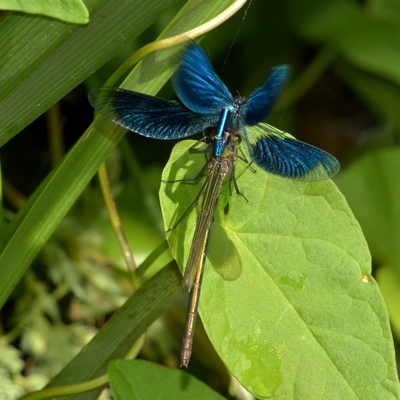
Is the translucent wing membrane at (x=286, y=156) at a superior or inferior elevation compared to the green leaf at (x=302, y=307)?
superior

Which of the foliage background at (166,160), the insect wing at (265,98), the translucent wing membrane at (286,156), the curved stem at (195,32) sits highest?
the curved stem at (195,32)

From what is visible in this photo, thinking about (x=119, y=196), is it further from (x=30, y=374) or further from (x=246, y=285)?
(x=246, y=285)

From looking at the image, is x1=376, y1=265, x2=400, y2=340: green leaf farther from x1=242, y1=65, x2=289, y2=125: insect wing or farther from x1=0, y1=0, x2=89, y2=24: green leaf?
x1=0, y1=0, x2=89, y2=24: green leaf

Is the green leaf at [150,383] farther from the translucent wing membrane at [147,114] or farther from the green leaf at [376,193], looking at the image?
the green leaf at [376,193]

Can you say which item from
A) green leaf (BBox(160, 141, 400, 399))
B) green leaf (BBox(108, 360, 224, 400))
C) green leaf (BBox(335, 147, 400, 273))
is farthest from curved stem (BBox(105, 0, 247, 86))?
green leaf (BBox(335, 147, 400, 273))

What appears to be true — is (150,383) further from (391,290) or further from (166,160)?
(166,160)

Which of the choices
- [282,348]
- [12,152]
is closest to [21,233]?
[282,348]

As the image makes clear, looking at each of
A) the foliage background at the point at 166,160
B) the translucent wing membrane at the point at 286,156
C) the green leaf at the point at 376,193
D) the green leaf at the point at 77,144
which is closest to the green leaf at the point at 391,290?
the foliage background at the point at 166,160
